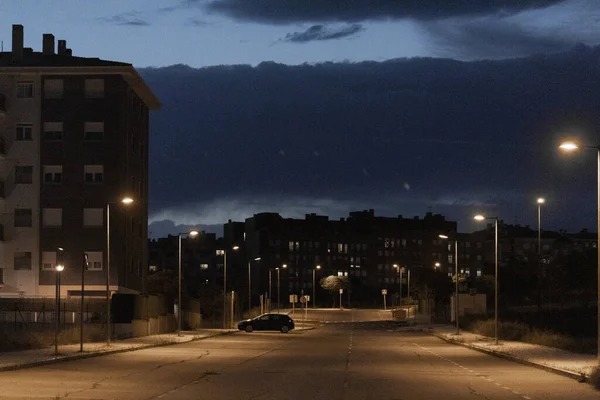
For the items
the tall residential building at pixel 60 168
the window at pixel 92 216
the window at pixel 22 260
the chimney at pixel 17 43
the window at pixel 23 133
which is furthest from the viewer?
the chimney at pixel 17 43

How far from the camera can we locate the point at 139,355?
40500mm

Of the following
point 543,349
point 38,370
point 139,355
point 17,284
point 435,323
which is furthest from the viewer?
point 435,323

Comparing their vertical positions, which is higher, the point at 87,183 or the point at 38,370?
the point at 87,183

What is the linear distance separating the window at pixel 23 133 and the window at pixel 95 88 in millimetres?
5851

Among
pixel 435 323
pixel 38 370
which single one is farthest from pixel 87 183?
pixel 38 370

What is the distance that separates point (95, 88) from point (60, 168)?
23.5 feet

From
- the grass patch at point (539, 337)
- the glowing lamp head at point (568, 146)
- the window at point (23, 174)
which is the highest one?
the window at point (23, 174)

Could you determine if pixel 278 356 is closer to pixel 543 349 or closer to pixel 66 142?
pixel 543 349

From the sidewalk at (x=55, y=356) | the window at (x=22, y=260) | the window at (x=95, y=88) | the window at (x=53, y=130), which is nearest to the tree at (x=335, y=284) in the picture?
the window at (x=22, y=260)

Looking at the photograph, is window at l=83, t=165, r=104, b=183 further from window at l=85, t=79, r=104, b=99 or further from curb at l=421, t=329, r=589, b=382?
curb at l=421, t=329, r=589, b=382

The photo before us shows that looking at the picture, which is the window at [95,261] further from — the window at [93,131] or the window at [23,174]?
the window at [93,131]

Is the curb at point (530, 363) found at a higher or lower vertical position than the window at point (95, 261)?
lower

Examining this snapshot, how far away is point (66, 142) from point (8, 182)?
605cm

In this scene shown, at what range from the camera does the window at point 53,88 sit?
83438 millimetres
